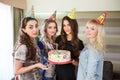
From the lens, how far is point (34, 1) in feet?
10.5

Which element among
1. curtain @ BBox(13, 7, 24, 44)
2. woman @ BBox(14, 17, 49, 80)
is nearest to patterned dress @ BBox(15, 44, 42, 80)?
woman @ BBox(14, 17, 49, 80)

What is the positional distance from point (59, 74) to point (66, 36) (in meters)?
0.42

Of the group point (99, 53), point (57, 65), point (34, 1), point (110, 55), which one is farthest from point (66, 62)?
point (34, 1)

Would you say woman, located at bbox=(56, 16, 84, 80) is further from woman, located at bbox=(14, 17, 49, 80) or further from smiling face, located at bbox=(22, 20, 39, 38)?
smiling face, located at bbox=(22, 20, 39, 38)

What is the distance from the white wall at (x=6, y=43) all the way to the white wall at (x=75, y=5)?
0.40 metres

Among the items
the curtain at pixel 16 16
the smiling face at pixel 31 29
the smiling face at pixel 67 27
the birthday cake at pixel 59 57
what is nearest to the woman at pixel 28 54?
the smiling face at pixel 31 29

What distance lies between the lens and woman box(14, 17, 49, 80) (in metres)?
1.81

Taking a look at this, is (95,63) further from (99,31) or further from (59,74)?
(59,74)

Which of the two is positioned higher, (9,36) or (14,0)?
(14,0)

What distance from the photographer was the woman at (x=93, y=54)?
1881 millimetres

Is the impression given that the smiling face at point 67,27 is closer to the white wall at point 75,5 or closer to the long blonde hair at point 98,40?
the long blonde hair at point 98,40

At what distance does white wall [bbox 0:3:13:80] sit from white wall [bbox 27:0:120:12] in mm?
397

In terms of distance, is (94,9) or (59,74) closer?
(59,74)

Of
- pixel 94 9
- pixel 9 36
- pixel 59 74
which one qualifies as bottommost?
pixel 59 74
